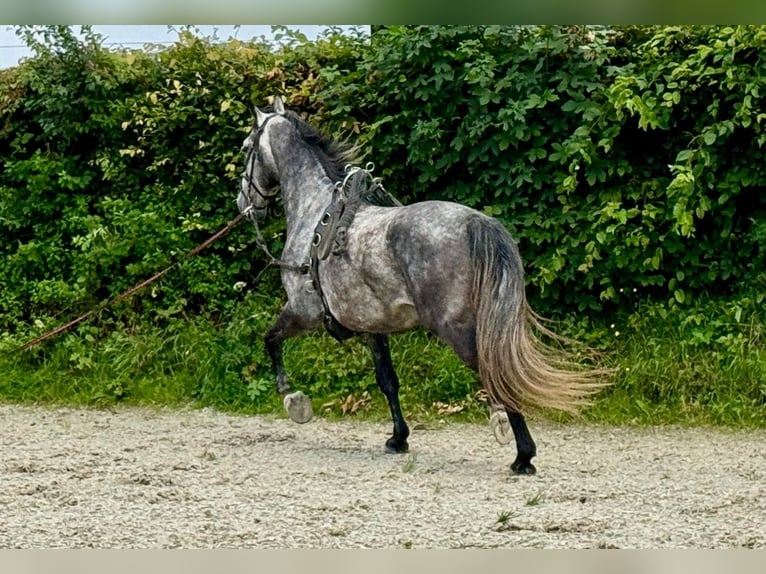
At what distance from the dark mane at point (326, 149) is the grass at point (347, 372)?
1885 mm

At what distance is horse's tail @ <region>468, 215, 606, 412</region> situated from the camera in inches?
205

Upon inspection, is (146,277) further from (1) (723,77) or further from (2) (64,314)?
(1) (723,77)

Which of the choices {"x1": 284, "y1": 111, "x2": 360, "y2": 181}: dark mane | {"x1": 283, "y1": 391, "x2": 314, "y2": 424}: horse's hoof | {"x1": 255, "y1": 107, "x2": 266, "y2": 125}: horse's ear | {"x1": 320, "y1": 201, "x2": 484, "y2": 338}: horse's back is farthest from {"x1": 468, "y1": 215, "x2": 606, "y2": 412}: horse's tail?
{"x1": 255, "y1": 107, "x2": 266, "y2": 125}: horse's ear

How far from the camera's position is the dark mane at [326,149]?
648 centimetres

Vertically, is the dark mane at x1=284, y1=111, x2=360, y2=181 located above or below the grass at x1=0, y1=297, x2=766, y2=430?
above

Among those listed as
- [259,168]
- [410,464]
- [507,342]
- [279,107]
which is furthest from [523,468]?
[279,107]

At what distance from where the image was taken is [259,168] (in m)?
6.66

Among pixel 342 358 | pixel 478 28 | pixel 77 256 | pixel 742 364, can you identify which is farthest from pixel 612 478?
pixel 77 256

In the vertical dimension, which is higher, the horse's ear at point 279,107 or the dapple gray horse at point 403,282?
the horse's ear at point 279,107

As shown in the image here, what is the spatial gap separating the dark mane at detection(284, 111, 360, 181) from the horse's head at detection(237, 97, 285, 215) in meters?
0.16

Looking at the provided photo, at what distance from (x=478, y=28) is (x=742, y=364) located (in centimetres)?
310

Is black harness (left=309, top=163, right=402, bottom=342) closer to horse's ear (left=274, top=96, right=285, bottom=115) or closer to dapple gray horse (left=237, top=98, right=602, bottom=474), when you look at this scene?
dapple gray horse (left=237, top=98, right=602, bottom=474)

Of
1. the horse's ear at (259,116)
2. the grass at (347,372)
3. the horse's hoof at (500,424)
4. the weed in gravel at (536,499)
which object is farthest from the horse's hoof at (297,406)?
the horse's ear at (259,116)

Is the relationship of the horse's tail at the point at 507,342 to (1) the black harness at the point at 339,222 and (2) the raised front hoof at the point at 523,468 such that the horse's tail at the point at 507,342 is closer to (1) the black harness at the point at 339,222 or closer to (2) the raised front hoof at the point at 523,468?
(2) the raised front hoof at the point at 523,468
